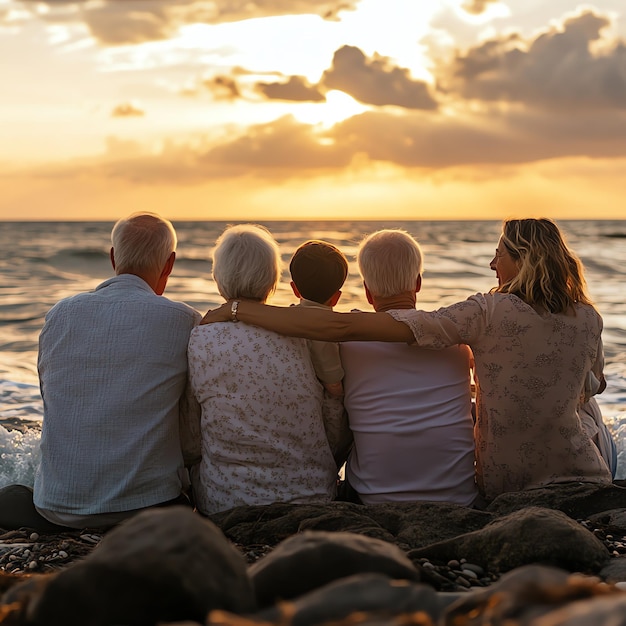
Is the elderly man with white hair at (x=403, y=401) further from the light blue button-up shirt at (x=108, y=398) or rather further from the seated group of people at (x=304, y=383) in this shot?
the light blue button-up shirt at (x=108, y=398)

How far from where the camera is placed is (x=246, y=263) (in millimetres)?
4035

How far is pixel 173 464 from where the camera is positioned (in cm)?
417

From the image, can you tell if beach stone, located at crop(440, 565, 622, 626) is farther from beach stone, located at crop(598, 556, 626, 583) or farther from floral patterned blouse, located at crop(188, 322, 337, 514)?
floral patterned blouse, located at crop(188, 322, 337, 514)

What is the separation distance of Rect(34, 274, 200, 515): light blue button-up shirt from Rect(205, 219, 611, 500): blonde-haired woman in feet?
1.10

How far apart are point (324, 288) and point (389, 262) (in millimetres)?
325

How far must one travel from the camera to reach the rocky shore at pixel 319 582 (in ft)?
6.62

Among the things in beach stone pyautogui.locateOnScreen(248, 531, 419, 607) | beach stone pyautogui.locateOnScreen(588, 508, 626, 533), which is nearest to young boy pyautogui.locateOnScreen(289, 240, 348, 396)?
beach stone pyautogui.locateOnScreen(588, 508, 626, 533)

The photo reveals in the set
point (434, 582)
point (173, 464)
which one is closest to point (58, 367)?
point (173, 464)

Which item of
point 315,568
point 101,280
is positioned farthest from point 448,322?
point 101,280

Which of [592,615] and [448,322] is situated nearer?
[592,615]

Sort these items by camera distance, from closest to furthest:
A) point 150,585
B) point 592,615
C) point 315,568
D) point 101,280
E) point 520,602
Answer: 1. point 592,615
2. point 520,602
3. point 150,585
4. point 315,568
5. point 101,280

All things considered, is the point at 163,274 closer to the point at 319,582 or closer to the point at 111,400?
the point at 111,400

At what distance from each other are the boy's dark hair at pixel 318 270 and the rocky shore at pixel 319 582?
1398mm

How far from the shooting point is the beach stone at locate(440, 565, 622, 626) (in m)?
1.98
